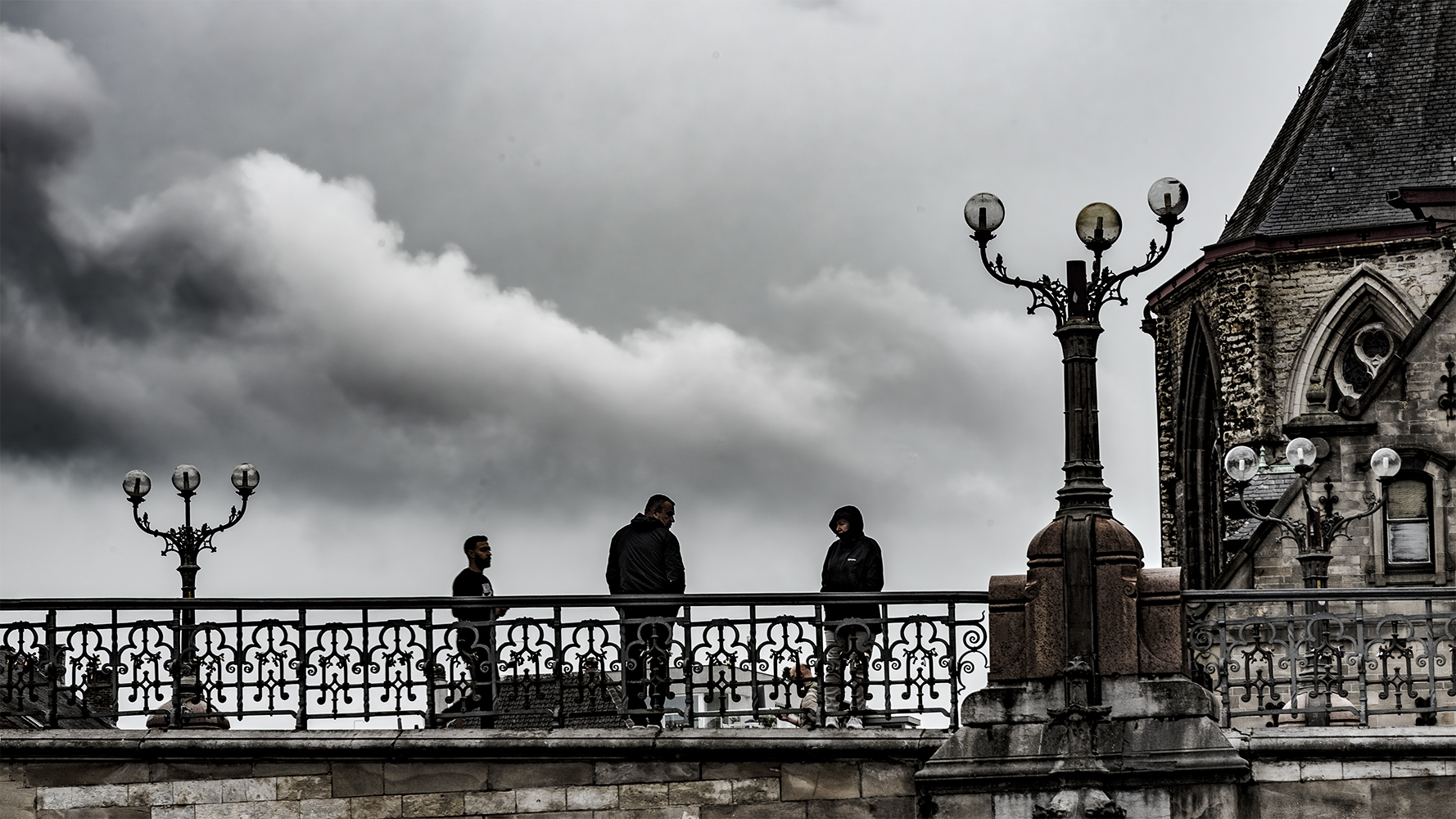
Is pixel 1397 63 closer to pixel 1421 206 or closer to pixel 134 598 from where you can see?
pixel 1421 206

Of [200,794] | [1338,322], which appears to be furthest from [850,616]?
[1338,322]

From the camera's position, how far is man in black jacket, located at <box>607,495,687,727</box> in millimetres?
15383

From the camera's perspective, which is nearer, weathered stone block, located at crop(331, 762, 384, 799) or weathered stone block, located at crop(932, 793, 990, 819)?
weathered stone block, located at crop(932, 793, 990, 819)

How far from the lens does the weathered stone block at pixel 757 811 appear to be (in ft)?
50.6

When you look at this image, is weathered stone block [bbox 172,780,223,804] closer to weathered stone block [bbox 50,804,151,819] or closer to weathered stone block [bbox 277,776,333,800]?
weathered stone block [bbox 50,804,151,819]

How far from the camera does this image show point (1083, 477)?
15.3 meters

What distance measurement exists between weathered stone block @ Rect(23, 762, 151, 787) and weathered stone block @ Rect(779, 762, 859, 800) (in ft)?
14.2

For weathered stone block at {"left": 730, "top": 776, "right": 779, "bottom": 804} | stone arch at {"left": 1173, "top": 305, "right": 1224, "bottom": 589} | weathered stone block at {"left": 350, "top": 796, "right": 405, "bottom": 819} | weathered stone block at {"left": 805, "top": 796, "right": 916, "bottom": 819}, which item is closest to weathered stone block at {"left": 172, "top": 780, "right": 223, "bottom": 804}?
weathered stone block at {"left": 350, "top": 796, "right": 405, "bottom": 819}

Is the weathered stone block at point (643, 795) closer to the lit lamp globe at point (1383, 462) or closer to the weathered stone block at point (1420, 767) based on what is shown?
the weathered stone block at point (1420, 767)

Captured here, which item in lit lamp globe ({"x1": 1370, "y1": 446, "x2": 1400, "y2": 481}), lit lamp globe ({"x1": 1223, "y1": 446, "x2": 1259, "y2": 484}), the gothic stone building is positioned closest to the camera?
lit lamp globe ({"x1": 1370, "y1": 446, "x2": 1400, "y2": 481})

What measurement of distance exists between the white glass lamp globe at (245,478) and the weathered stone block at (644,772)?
12.7 meters

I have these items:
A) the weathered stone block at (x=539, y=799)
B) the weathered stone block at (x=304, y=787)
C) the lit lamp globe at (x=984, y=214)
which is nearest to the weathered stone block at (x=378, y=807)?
the weathered stone block at (x=304, y=787)

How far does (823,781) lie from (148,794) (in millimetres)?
4516

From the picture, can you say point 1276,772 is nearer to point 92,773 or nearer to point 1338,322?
point 92,773
